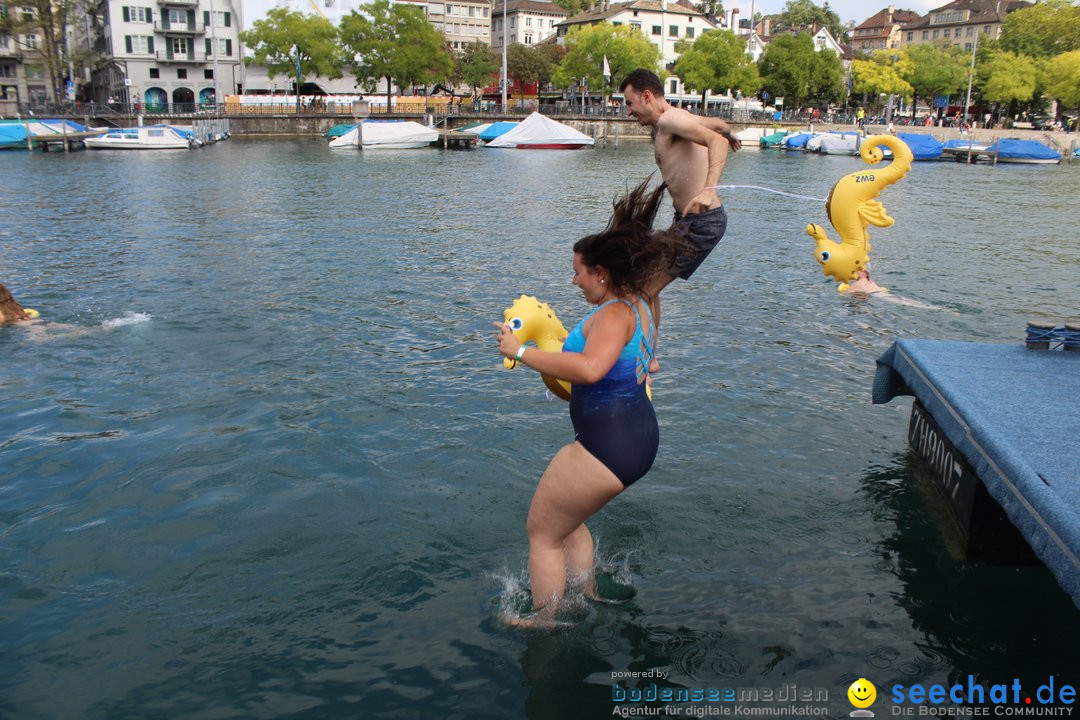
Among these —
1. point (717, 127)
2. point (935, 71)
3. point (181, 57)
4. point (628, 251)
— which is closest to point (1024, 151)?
point (935, 71)

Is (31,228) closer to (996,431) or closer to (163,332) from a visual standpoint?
(163,332)

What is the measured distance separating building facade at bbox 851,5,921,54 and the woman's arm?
176 m

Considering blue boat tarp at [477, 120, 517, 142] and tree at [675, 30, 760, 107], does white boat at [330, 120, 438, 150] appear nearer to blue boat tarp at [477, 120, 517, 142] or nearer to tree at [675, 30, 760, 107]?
blue boat tarp at [477, 120, 517, 142]

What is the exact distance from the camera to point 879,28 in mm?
167125

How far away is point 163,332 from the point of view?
12.2 m

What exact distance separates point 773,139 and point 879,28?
10585cm

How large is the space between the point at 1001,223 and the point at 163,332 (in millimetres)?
25974

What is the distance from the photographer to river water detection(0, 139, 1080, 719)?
505 centimetres

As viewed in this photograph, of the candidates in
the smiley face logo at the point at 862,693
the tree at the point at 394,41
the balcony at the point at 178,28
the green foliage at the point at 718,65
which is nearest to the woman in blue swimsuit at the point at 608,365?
the smiley face logo at the point at 862,693

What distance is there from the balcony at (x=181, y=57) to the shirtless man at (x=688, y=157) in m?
101

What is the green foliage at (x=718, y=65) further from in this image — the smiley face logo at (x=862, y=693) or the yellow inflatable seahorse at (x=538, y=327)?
the smiley face logo at (x=862, y=693)

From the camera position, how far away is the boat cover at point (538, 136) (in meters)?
68.4

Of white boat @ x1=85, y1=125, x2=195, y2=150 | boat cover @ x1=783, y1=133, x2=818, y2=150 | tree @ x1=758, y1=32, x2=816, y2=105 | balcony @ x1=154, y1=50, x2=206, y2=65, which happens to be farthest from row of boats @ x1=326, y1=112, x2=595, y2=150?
tree @ x1=758, y1=32, x2=816, y2=105

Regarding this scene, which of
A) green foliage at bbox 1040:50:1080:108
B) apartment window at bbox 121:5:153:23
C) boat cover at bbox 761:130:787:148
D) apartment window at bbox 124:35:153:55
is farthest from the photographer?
apartment window at bbox 124:35:153:55
